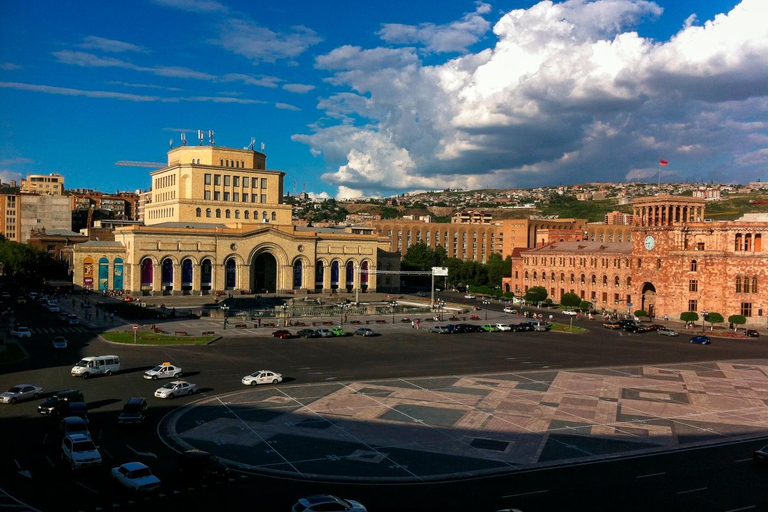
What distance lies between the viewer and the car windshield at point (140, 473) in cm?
2482

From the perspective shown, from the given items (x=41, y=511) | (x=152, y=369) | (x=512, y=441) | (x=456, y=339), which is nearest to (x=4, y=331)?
(x=152, y=369)

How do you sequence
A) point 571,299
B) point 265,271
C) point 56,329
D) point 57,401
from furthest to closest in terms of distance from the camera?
point 265,271, point 571,299, point 56,329, point 57,401

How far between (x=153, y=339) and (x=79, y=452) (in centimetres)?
3734

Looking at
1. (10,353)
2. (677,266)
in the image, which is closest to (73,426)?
(10,353)

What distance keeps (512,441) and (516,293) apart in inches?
3710

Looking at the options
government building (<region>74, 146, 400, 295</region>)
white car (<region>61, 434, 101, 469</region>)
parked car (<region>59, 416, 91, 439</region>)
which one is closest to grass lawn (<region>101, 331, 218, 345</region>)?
parked car (<region>59, 416, 91, 439</region>)

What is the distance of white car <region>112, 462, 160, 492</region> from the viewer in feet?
80.2

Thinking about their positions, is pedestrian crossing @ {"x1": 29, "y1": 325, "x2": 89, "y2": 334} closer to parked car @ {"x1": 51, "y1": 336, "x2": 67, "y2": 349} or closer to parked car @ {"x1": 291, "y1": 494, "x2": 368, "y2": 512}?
parked car @ {"x1": 51, "y1": 336, "x2": 67, "y2": 349}

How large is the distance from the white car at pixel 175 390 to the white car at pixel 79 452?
11826mm

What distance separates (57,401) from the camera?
118 ft

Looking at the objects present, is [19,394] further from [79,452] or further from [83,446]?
[79,452]

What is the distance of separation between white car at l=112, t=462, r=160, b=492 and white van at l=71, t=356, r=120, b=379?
73.5 feet

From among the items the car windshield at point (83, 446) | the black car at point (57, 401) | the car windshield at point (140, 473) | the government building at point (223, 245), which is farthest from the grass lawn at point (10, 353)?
the government building at point (223, 245)

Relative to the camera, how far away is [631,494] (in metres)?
26.2
